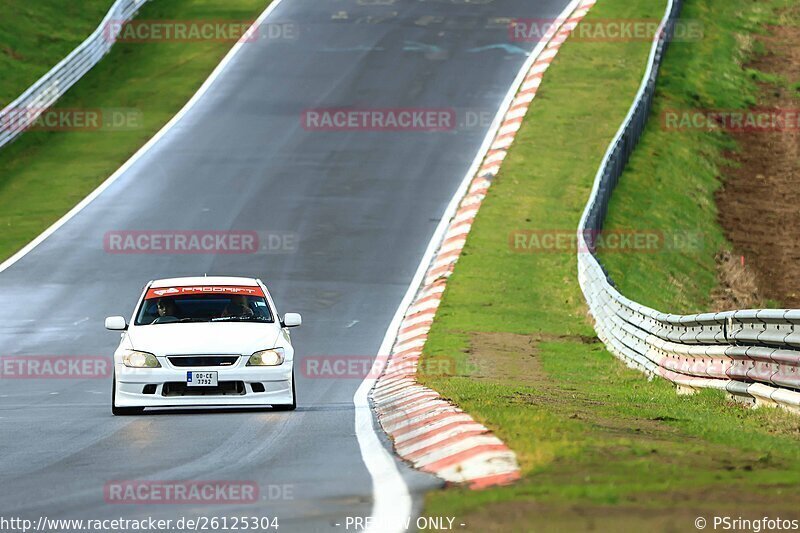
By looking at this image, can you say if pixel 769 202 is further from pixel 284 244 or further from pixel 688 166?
pixel 284 244

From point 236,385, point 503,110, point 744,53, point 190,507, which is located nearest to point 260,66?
point 503,110

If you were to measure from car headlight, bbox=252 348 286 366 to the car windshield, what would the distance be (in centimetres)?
94

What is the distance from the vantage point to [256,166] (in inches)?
1359

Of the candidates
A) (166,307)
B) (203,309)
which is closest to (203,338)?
(166,307)

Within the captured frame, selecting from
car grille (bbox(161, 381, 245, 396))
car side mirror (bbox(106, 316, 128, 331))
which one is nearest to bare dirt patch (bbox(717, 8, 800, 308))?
car grille (bbox(161, 381, 245, 396))

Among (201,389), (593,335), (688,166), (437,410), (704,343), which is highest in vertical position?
(437,410)

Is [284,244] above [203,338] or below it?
below

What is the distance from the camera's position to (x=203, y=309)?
16484 mm

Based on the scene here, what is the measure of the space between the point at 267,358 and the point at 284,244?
1447cm

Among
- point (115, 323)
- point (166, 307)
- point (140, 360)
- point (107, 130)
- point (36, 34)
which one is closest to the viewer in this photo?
point (140, 360)

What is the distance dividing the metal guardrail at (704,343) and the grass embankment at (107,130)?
12.4 m

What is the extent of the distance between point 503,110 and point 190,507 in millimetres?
31249

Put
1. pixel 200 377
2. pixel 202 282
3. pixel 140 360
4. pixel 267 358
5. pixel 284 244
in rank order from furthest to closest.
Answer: pixel 284 244 → pixel 202 282 → pixel 267 358 → pixel 140 360 → pixel 200 377

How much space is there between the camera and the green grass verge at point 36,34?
41281 millimetres
